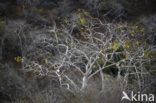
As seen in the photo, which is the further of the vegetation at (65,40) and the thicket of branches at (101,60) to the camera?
the vegetation at (65,40)

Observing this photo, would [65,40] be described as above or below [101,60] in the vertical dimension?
above

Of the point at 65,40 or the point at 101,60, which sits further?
the point at 65,40

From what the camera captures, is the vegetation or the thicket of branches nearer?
the thicket of branches

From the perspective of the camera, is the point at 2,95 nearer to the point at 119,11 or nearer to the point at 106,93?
the point at 106,93

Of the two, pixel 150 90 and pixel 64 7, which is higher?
pixel 64 7

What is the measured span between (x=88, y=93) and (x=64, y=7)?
792cm

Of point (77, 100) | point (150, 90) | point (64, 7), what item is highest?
point (64, 7)

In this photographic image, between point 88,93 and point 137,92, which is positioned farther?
point 137,92

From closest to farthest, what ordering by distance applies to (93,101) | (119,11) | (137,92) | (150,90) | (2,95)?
1. (93,101)
2. (137,92)
3. (150,90)
4. (2,95)
5. (119,11)

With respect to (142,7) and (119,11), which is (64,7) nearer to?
(119,11)

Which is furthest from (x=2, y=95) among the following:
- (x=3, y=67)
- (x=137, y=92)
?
(x=137, y=92)

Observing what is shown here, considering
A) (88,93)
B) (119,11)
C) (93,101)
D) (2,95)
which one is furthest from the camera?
(119,11)

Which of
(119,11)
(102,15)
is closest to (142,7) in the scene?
(119,11)

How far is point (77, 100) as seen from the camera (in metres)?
4.09
